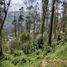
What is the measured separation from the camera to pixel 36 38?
2423 centimetres

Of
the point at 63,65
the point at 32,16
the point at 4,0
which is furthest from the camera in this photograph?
the point at 32,16

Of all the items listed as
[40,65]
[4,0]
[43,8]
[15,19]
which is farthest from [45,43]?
[15,19]

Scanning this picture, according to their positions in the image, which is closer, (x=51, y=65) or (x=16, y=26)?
(x=51, y=65)

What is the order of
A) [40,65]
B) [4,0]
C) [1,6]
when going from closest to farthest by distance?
[40,65] → [4,0] → [1,6]

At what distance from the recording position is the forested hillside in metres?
14.2

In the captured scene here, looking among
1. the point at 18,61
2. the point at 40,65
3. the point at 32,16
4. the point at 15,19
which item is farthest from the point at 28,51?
the point at 15,19

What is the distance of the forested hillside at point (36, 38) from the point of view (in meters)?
14.2

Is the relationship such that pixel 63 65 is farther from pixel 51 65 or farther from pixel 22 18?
pixel 22 18

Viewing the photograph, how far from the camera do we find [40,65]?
428 inches

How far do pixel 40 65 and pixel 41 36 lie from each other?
13174 mm

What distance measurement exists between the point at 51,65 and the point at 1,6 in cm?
1461

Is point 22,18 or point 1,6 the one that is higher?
point 1,6

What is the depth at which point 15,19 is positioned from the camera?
6162 centimetres

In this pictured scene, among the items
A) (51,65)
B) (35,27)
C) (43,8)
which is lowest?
(35,27)
